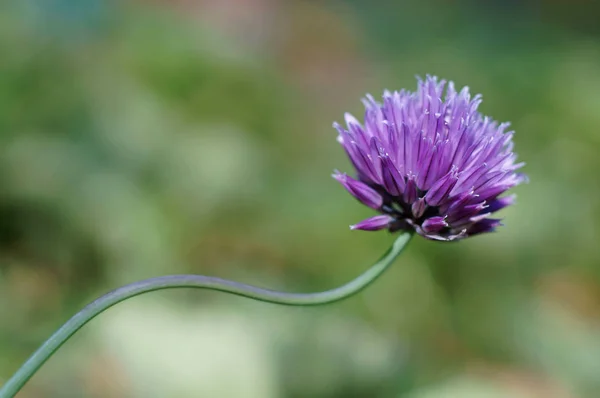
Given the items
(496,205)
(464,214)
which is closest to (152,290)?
(464,214)

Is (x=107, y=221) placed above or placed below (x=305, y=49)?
below

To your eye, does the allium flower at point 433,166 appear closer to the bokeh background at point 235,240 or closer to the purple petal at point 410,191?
the purple petal at point 410,191

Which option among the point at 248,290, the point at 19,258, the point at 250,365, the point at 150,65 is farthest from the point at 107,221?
the point at 248,290

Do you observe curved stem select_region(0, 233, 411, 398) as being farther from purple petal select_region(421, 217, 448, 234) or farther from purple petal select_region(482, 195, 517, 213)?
purple petal select_region(482, 195, 517, 213)

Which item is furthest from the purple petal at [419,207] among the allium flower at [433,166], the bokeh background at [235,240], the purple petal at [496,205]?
the bokeh background at [235,240]

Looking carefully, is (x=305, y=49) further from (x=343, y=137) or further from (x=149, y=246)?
(x=343, y=137)

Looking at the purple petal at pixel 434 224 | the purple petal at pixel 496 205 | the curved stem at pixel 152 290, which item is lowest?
the curved stem at pixel 152 290

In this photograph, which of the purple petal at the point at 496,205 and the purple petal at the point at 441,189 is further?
the purple petal at the point at 496,205
